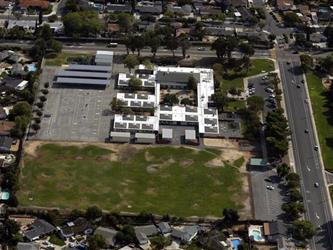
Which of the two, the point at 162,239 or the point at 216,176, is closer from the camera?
the point at 162,239

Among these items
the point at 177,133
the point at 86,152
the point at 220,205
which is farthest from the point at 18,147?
the point at 220,205

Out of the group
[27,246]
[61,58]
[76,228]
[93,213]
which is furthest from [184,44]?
[27,246]

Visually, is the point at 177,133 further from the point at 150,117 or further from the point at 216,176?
the point at 216,176

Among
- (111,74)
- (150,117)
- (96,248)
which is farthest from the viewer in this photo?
(111,74)

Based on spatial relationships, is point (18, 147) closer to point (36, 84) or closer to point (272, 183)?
point (36, 84)

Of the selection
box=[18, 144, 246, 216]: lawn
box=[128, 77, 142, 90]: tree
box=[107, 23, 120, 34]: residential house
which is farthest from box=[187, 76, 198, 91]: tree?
box=[107, 23, 120, 34]: residential house

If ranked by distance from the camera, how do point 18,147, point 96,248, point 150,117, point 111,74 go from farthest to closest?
point 111,74, point 150,117, point 18,147, point 96,248

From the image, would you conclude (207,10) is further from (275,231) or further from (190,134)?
(275,231)

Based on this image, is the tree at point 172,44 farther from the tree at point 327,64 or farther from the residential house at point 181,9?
the tree at point 327,64
